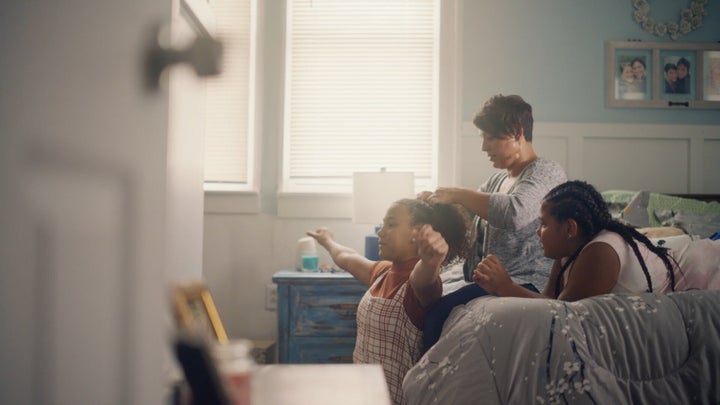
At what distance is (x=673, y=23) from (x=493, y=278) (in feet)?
7.82

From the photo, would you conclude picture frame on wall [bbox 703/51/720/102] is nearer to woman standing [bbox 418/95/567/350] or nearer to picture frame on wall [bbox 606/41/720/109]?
picture frame on wall [bbox 606/41/720/109]

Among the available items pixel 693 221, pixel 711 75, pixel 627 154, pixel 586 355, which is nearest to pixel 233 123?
pixel 627 154

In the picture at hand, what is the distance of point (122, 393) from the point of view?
29 centimetres

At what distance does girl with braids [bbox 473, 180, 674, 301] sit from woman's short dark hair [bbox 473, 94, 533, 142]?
1.22 feet

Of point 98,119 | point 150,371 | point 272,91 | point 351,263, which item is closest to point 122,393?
point 150,371

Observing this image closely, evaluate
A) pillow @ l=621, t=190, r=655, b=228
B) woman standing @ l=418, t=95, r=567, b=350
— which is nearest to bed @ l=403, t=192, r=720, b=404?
woman standing @ l=418, t=95, r=567, b=350

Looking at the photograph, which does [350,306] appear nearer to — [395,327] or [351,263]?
[351,263]

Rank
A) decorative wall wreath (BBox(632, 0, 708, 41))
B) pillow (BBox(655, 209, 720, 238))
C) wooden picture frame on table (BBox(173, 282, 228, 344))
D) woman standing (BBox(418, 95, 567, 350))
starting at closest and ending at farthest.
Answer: wooden picture frame on table (BBox(173, 282, 228, 344)) → woman standing (BBox(418, 95, 567, 350)) → pillow (BBox(655, 209, 720, 238)) → decorative wall wreath (BBox(632, 0, 708, 41))

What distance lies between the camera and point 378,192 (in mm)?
2719

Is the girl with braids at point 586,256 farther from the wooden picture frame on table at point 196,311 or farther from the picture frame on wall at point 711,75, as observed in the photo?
the picture frame on wall at point 711,75

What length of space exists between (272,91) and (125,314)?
9.92 feet

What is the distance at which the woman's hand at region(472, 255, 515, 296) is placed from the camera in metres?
1.63

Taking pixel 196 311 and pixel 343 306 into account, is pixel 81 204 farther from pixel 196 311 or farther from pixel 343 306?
pixel 343 306

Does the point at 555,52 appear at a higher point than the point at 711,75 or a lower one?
higher
